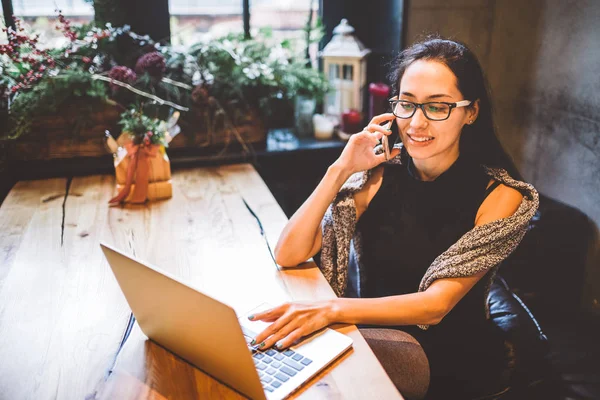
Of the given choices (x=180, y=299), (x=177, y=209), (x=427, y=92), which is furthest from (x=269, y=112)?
(x=180, y=299)

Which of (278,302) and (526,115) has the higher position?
(526,115)

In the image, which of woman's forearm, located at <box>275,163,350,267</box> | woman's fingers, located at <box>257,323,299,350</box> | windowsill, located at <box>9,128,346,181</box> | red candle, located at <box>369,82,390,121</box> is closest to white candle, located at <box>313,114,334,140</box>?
windowsill, located at <box>9,128,346,181</box>

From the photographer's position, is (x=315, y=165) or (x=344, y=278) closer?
(x=344, y=278)

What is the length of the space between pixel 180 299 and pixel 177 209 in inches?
39.3

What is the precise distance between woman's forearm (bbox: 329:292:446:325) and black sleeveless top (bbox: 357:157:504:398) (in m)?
0.20

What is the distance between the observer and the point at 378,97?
2.57m

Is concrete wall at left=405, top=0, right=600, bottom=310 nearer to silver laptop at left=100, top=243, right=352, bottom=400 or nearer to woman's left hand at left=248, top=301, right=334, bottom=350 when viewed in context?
woman's left hand at left=248, top=301, right=334, bottom=350

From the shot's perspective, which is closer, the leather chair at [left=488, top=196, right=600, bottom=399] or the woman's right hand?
the woman's right hand

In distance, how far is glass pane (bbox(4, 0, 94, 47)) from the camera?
8.03 feet

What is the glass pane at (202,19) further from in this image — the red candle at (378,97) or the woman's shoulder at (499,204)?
the woman's shoulder at (499,204)

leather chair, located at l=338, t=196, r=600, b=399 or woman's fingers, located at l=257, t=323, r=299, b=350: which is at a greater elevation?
woman's fingers, located at l=257, t=323, r=299, b=350

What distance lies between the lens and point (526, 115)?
2631mm

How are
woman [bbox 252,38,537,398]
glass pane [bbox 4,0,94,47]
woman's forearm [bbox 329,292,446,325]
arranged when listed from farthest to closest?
glass pane [bbox 4,0,94,47]
woman [bbox 252,38,537,398]
woman's forearm [bbox 329,292,446,325]

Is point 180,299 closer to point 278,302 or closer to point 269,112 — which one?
point 278,302
